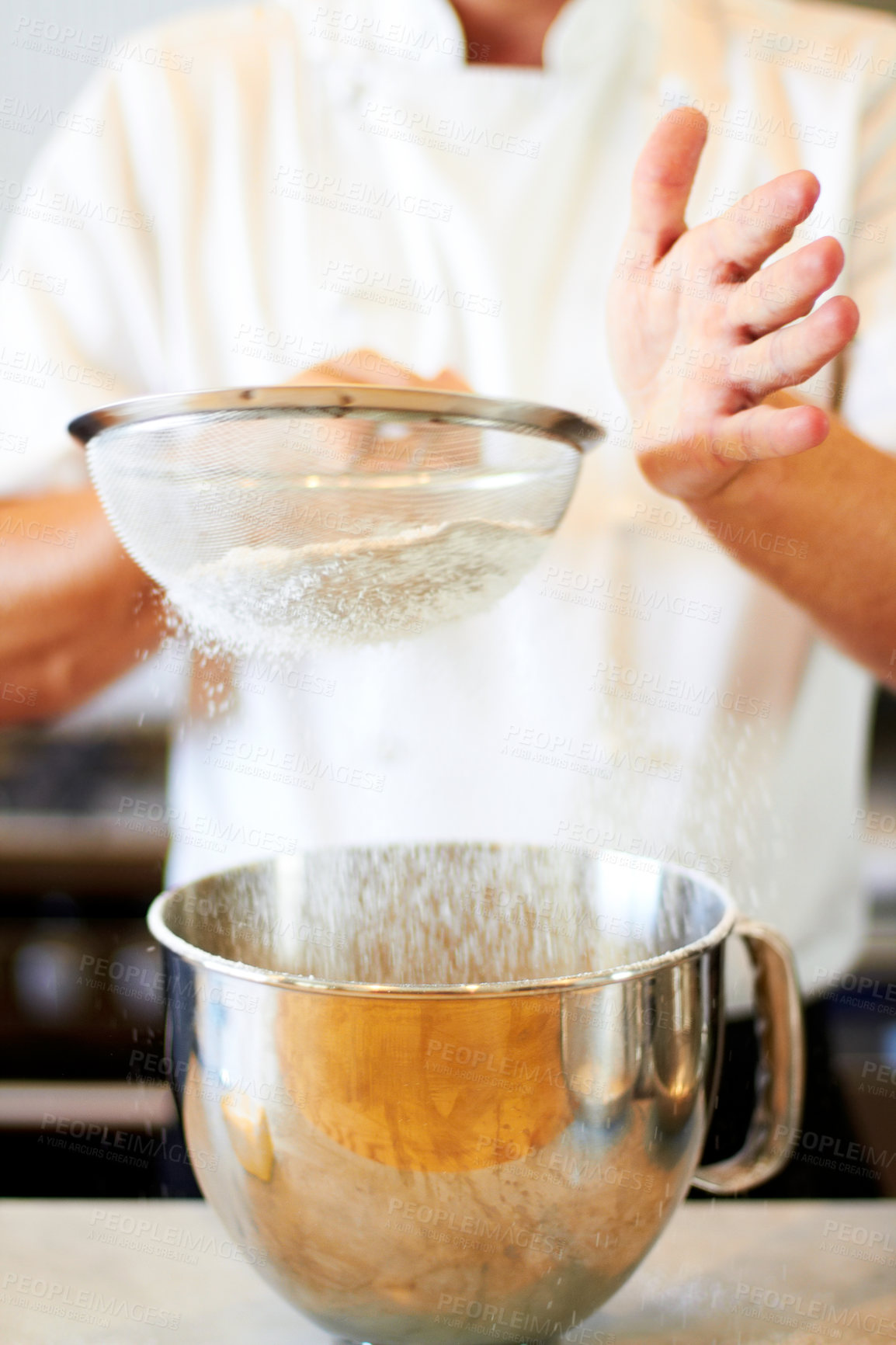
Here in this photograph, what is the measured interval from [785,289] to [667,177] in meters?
0.09

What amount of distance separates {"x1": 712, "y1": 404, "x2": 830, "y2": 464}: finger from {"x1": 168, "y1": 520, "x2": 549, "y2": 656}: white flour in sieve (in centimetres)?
11

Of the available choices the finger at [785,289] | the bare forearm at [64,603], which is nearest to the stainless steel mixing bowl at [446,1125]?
the finger at [785,289]

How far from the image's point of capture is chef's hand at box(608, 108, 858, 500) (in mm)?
447

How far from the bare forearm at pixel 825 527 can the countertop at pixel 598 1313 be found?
0.36 meters

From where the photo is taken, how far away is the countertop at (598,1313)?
0.51 meters

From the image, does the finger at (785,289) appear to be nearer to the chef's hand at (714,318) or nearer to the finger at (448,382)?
the chef's hand at (714,318)

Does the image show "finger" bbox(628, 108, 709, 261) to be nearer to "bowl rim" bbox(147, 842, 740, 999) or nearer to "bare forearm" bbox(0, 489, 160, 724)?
"bowl rim" bbox(147, 842, 740, 999)

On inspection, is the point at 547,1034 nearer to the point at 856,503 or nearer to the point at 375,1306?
the point at 375,1306

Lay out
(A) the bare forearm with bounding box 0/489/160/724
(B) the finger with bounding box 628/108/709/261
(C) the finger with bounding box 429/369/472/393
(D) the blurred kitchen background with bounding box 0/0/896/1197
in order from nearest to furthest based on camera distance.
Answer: (B) the finger with bounding box 628/108/709/261
(C) the finger with bounding box 429/369/472/393
(A) the bare forearm with bounding box 0/489/160/724
(D) the blurred kitchen background with bounding box 0/0/896/1197

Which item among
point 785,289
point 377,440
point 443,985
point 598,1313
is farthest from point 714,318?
point 598,1313

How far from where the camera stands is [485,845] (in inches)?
23.7

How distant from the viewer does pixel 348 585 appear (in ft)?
1.73

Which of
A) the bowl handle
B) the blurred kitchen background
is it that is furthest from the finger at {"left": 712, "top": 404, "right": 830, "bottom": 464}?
the blurred kitchen background

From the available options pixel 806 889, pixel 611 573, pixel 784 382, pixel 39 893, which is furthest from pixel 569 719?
pixel 39 893
